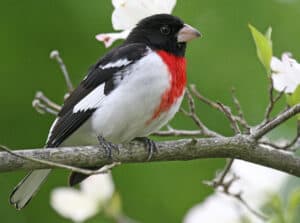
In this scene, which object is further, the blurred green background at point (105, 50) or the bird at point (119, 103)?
the blurred green background at point (105, 50)

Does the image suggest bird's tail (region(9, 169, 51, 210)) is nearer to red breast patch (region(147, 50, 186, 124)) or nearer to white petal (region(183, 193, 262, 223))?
red breast patch (region(147, 50, 186, 124))

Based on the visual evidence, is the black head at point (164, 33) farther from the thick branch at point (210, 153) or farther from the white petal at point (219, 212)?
the white petal at point (219, 212)

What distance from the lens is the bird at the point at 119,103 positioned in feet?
11.1

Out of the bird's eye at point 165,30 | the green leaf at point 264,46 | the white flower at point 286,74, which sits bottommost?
the bird's eye at point 165,30

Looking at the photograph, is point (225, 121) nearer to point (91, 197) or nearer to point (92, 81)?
point (92, 81)

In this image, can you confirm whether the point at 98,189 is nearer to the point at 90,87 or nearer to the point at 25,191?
the point at 25,191

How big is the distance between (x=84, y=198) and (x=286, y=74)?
2.96ft

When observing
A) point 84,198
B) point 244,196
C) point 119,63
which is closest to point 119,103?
point 119,63

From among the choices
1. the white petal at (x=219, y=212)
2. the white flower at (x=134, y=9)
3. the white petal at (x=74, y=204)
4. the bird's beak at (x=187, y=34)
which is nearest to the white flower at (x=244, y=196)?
the white petal at (x=219, y=212)

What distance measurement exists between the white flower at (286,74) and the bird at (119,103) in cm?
71

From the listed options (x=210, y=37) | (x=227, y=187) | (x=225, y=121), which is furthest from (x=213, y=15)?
(x=227, y=187)

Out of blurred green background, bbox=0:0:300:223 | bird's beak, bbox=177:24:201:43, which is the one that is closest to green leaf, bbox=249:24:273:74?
bird's beak, bbox=177:24:201:43

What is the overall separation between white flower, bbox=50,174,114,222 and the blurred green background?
4.88 feet

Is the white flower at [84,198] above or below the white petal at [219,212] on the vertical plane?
above
